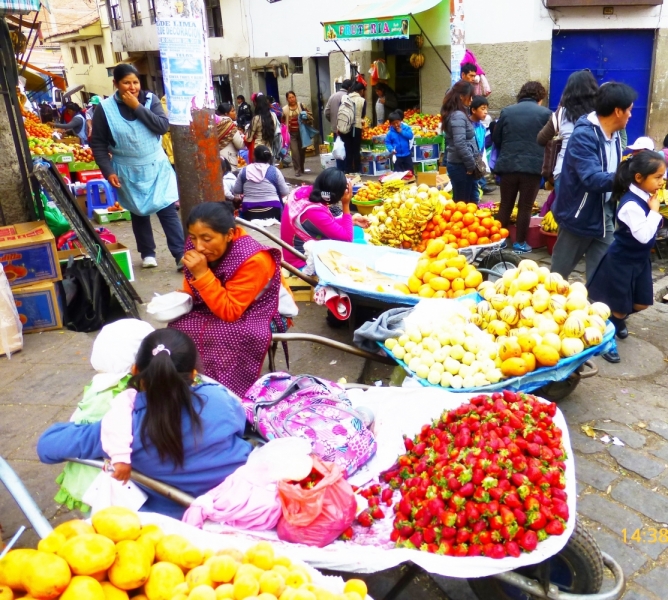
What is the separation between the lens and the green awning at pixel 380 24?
38.2ft

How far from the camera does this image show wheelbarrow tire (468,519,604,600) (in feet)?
7.48

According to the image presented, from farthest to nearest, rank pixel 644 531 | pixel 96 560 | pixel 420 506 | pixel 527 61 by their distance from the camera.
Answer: pixel 527 61
pixel 644 531
pixel 420 506
pixel 96 560

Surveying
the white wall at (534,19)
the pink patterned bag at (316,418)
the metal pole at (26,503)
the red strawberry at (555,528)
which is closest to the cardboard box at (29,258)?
the pink patterned bag at (316,418)

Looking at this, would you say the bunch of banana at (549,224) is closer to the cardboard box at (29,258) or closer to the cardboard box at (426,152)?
the cardboard box at (426,152)

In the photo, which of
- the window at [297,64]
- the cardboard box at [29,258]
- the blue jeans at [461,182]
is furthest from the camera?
the window at [297,64]

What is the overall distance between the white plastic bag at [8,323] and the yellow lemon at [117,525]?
10.4 feet

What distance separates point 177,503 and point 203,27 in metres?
3.09

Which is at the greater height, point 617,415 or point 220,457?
point 220,457

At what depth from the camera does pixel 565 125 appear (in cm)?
597

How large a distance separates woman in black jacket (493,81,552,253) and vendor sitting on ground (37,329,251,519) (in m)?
5.08

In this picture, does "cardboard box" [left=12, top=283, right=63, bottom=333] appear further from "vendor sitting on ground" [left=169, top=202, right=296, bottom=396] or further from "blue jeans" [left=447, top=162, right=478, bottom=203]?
"blue jeans" [left=447, top=162, right=478, bottom=203]

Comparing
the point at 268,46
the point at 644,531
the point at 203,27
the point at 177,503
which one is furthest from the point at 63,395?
the point at 268,46

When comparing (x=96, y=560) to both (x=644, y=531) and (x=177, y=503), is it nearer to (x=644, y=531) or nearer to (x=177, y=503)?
(x=177, y=503)

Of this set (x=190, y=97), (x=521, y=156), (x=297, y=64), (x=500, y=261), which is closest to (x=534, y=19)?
(x=521, y=156)
